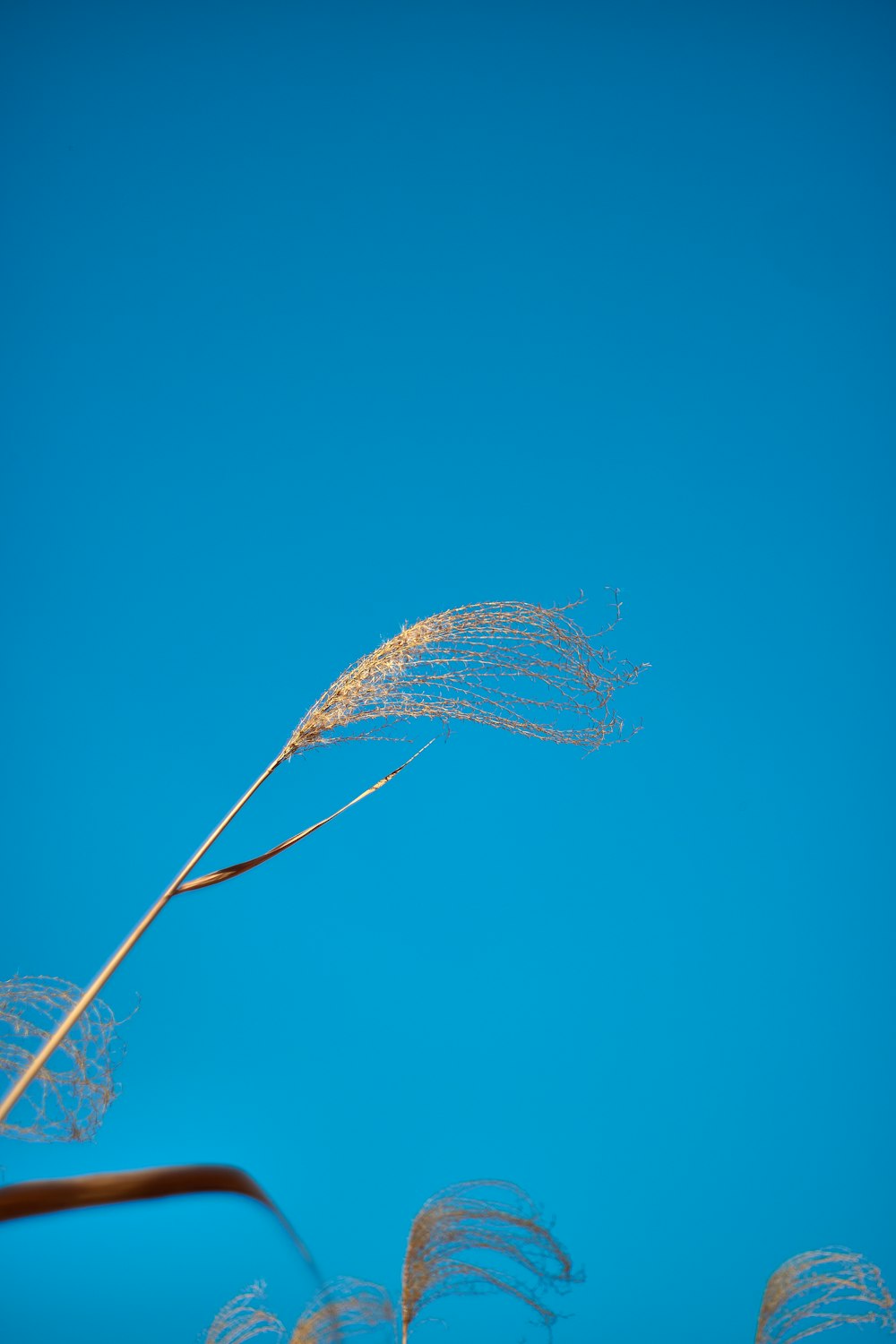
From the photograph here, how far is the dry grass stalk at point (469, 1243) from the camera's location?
173 inches

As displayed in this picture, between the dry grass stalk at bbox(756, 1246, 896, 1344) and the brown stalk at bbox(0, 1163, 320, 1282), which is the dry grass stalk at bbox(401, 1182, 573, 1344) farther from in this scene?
the brown stalk at bbox(0, 1163, 320, 1282)

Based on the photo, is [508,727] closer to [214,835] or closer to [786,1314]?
[214,835]

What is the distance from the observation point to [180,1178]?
0.74m

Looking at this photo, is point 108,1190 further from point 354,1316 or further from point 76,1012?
point 354,1316

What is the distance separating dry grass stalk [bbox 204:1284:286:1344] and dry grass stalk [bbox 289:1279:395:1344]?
0.97 ft

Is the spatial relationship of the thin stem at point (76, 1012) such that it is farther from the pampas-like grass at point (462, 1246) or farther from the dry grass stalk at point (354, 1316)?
the pampas-like grass at point (462, 1246)

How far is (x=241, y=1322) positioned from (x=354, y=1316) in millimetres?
460

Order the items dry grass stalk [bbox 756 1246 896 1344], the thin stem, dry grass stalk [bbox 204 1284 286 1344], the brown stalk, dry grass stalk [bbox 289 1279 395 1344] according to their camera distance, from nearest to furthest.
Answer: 1. the brown stalk
2. the thin stem
3. dry grass stalk [bbox 289 1279 395 1344]
4. dry grass stalk [bbox 204 1284 286 1344]
5. dry grass stalk [bbox 756 1246 896 1344]

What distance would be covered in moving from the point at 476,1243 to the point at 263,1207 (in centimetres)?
426

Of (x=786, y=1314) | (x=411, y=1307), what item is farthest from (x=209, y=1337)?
(x=786, y=1314)

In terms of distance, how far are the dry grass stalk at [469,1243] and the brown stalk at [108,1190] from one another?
4.11 metres

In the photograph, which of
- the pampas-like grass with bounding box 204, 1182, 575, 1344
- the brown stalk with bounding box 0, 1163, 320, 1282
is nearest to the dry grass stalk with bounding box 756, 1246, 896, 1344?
the pampas-like grass with bounding box 204, 1182, 575, 1344

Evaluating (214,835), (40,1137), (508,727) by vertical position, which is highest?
(508,727)

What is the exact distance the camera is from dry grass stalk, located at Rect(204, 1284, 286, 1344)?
152 inches
